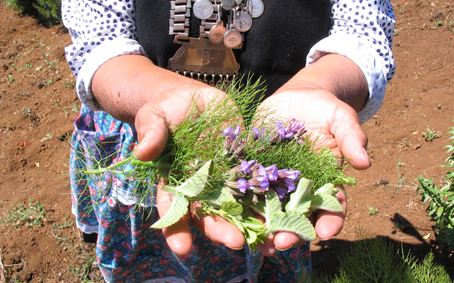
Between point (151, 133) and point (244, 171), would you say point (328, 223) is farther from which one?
point (151, 133)

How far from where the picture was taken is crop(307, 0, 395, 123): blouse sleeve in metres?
1.92

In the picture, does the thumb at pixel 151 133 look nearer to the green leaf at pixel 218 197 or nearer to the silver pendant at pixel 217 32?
the green leaf at pixel 218 197

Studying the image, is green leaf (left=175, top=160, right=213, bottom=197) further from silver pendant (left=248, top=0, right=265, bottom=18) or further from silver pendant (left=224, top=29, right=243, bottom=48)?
silver pendant (left=248, top=0, right=265, bottom=18)

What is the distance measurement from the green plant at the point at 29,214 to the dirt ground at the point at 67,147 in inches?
0.7

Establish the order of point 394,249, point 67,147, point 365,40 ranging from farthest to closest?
point 67,147
point 394,249
point 365,40

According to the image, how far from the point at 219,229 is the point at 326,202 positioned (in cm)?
47

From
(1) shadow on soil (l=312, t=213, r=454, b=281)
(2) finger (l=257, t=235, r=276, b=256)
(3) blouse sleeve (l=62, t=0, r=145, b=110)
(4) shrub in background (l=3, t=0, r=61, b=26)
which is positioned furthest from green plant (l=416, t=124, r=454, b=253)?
(4) shrub in background (l=3, t=0, r=61, b=26)

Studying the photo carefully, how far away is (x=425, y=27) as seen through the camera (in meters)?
5.06

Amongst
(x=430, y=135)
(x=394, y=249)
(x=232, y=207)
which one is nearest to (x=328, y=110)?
(x=232, y=207)

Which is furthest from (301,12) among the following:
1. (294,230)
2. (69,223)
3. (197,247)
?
(69,223)

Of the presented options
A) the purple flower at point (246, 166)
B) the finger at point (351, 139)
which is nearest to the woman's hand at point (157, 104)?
the purple flower at point (246, 166)

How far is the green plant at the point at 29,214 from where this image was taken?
3.22 metres

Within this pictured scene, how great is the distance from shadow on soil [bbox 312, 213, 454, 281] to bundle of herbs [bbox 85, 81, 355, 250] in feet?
4.73

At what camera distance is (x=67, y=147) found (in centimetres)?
390
